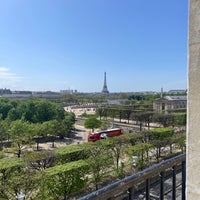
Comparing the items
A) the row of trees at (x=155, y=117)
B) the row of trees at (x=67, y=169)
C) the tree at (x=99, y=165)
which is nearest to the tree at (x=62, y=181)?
the row of trees at (x=67, y=169)

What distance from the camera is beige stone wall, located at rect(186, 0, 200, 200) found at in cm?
127

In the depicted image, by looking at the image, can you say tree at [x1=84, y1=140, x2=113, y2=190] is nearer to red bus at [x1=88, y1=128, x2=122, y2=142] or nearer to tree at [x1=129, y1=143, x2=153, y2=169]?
tree at [x1=129, y1=143, x2=153, y2=169]

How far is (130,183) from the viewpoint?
1.84 m

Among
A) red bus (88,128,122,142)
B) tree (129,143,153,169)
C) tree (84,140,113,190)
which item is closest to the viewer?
tree (84,140,113,190)

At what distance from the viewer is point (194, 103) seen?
128 centimetres

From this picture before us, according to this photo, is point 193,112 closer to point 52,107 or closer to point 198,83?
point 198,83

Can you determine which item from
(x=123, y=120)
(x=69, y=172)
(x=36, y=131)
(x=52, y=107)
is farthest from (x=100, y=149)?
(x=123, y=120)

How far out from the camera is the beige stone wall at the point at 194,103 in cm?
127

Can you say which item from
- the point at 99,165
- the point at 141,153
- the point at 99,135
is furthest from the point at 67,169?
the point at 99,135

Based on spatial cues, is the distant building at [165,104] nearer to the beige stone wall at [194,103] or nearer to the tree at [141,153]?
the tree at [141,153]

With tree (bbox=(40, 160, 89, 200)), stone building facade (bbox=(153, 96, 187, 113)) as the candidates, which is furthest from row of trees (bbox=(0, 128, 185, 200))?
stone building facade (bbox=(153, 96, 187, 113))

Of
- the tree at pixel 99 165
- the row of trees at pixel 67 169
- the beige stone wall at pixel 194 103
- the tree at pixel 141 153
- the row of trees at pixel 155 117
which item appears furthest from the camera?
the row of trees at pixel 155 117

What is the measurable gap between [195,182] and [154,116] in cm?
4093

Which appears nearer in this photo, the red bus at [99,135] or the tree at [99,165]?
the tree at [99,165]
